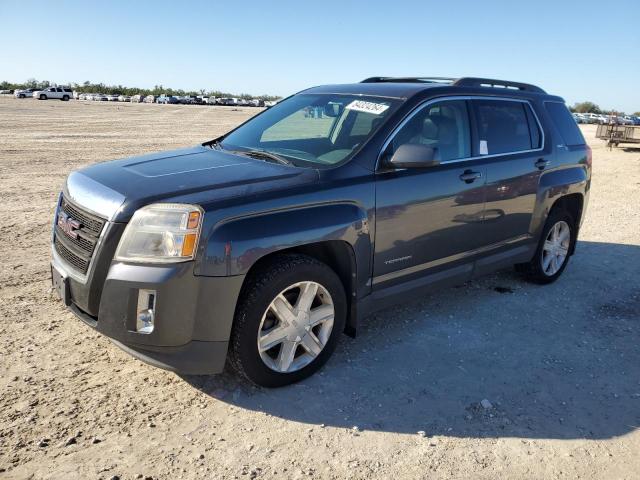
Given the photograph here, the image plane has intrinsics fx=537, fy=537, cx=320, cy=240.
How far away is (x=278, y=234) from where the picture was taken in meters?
3.11

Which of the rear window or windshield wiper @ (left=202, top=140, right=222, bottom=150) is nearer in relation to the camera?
windshield wiper @ (left=202, top=140, right=222, bottom=150)

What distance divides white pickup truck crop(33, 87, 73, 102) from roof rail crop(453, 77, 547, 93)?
6989 cm

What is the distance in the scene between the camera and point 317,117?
4.51 m

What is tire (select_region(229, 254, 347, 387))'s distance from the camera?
3.15 metres

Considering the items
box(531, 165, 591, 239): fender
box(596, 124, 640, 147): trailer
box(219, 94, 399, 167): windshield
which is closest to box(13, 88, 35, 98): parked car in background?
box(596, 124, 640, 147): trailer

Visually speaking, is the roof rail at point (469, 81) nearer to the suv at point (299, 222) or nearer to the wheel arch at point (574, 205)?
the suv at point (299, 222)

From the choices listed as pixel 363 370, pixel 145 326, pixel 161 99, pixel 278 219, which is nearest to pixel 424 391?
pixel 363 370

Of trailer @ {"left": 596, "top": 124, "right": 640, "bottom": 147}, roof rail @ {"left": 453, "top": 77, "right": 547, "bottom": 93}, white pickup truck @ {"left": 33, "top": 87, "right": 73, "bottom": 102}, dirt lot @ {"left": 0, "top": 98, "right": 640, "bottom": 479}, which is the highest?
white pickup truck @ {"left": 33, "top": 87, "right": 73, "bottom": 102}

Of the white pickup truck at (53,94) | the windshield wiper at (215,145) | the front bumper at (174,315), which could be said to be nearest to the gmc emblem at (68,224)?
the front bumper at (174,315)

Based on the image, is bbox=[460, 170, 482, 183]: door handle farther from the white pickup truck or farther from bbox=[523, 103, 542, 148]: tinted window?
the white pickup truck

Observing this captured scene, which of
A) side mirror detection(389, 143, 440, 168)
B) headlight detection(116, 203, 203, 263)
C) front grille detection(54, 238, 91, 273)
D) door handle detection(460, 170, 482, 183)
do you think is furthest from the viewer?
door handle detection(460, 170, 482, 183)

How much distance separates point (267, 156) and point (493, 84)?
96.2 inches

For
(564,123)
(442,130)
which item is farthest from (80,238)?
(564,123)

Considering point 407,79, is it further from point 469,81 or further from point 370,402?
point 370,402
